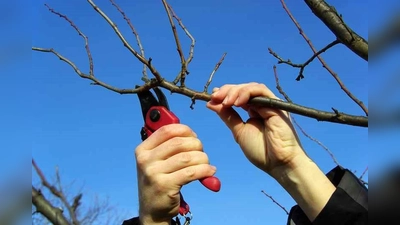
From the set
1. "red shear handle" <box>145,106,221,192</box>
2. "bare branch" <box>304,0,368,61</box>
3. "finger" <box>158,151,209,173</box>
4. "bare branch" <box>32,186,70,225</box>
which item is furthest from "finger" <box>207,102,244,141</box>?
"bare branch" <box>32,186,70,225</box>

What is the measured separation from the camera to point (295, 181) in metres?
1.78

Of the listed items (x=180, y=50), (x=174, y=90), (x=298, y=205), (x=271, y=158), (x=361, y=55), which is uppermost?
(x=180, y=50)

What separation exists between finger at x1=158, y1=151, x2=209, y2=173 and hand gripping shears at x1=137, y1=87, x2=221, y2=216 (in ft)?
0.72

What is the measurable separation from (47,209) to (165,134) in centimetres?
84

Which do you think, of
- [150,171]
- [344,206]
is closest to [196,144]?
[150,171]

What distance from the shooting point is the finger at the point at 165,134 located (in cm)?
153

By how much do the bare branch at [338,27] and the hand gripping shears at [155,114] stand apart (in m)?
0.66

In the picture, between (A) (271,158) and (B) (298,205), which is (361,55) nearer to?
(A) (271,158)

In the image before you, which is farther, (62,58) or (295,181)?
(62,58)

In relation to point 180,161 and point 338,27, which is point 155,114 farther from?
point 338,27

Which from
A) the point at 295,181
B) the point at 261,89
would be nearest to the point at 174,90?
the point at 261,89

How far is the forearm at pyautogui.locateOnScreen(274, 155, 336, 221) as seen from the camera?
5.65ft

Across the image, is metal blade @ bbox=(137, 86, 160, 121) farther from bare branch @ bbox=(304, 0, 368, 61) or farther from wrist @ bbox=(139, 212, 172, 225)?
bare branch @ bbox=(304, 0, 368, 61)

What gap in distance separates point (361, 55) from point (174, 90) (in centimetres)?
68
